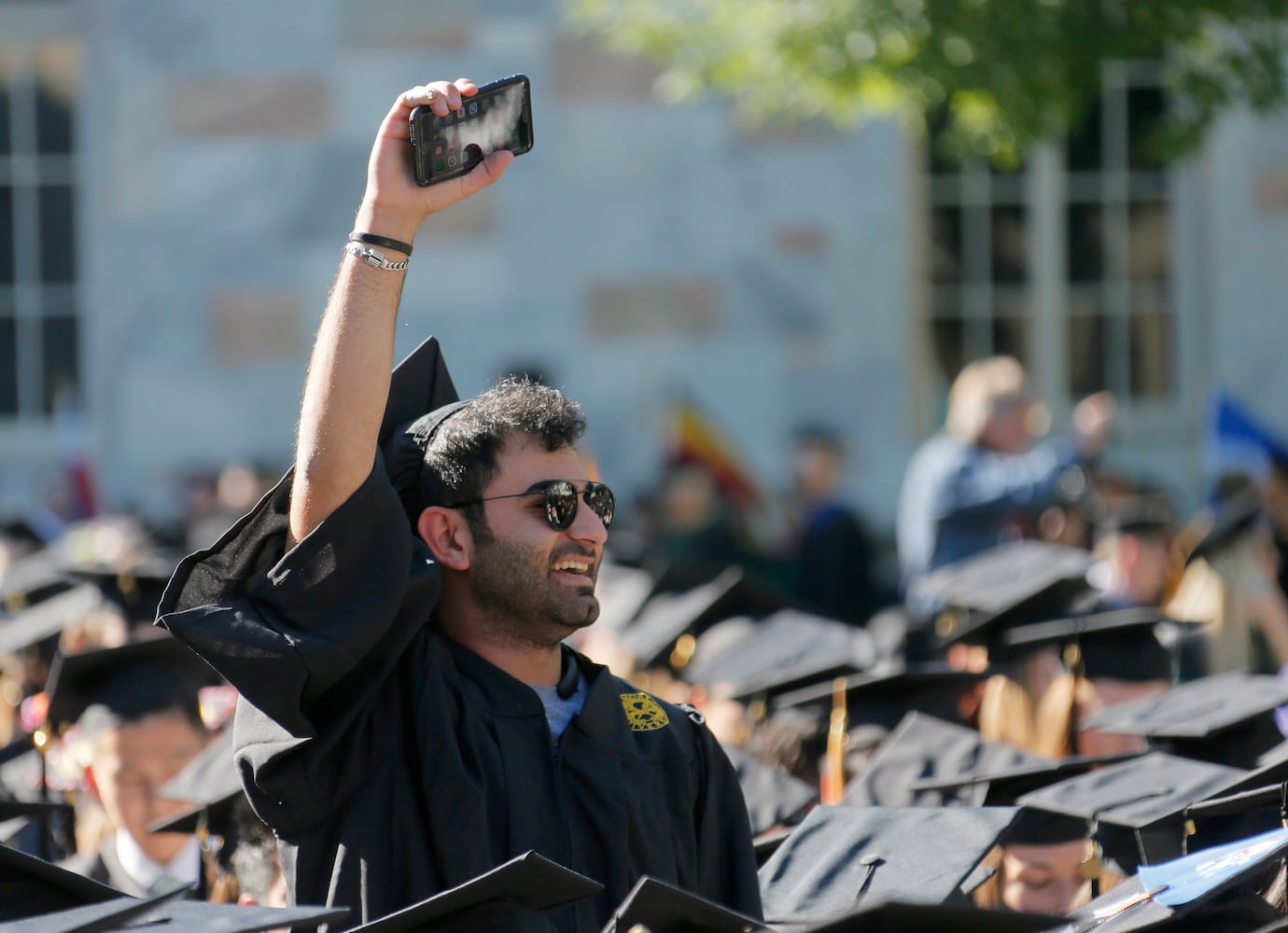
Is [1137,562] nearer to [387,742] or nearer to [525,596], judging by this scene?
[525,596]

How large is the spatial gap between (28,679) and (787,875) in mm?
3947

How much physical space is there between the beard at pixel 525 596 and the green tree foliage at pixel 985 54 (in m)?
4.37

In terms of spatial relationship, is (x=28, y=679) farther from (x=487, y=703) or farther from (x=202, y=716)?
Answer: (x=487, y=703)

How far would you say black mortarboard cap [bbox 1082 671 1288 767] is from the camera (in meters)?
4.55

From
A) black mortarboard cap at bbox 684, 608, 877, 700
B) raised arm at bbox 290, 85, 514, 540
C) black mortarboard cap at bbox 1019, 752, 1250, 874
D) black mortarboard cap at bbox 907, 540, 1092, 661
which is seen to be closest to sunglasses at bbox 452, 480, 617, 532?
raised arm at bbox 290, 85, 514, 540

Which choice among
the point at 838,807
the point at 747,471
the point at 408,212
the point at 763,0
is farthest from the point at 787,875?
the point at 747,471

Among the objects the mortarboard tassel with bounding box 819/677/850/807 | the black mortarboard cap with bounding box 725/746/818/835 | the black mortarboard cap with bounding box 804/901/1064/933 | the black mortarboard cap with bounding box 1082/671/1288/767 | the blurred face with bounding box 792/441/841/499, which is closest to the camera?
the black mortarboard cap with bounding box 804/901/1064/933

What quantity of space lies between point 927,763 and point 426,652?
1.87 metres

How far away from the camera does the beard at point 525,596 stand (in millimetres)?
3107

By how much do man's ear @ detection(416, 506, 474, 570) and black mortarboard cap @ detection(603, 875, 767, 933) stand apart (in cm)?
74

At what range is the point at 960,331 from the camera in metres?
11.4

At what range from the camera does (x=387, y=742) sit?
2.93m

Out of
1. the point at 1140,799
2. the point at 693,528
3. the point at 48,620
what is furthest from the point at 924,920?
the point at 693,528

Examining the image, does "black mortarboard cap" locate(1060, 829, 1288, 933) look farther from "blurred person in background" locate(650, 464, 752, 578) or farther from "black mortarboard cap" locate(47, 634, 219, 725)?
"blurred person in background" locate(650, 464, 752, 578)
